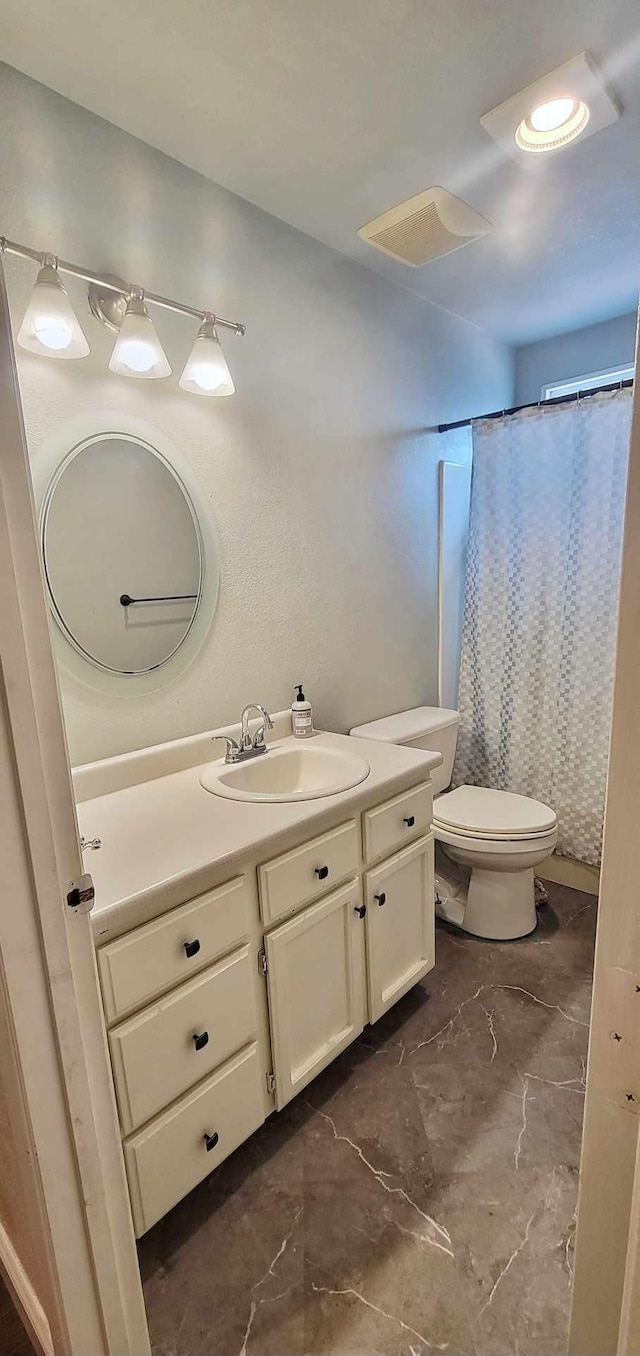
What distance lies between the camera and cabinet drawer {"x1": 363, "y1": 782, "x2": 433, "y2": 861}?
4.77ft

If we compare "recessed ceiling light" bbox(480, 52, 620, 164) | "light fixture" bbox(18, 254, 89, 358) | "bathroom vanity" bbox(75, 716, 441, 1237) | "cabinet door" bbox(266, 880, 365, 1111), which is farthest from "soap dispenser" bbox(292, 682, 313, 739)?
"recessed ceiling light" bbox(480, 52, 620, 164)

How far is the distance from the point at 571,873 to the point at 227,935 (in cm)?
182

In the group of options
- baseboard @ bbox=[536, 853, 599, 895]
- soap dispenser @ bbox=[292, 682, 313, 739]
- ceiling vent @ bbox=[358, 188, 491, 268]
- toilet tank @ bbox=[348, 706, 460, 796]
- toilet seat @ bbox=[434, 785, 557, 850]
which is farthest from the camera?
baseboard @ bbox=[536, 853, 599, 895]

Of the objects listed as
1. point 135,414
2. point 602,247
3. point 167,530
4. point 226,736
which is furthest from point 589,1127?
point 602,247

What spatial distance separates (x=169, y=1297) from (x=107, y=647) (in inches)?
50.9

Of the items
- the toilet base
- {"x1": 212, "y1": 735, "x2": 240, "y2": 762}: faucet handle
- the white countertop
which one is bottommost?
the toilet base

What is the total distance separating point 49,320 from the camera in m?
1.15

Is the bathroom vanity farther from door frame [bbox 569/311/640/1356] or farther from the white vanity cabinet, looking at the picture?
door frame [bbox 569/311/640/1356]

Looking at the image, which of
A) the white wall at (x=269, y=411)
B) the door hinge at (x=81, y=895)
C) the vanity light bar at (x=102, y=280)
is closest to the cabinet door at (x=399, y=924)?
the white wall at (x=269, y=411)

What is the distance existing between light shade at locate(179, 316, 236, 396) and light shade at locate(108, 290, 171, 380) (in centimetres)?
10

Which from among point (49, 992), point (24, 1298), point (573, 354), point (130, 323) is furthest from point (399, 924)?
point (573, 354)

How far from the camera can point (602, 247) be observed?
189 cm

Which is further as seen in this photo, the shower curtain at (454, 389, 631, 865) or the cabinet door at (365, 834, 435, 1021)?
the shower curtain at (454, 389, 631, 865)

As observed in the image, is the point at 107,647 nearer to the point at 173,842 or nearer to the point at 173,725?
the point at 173,725
